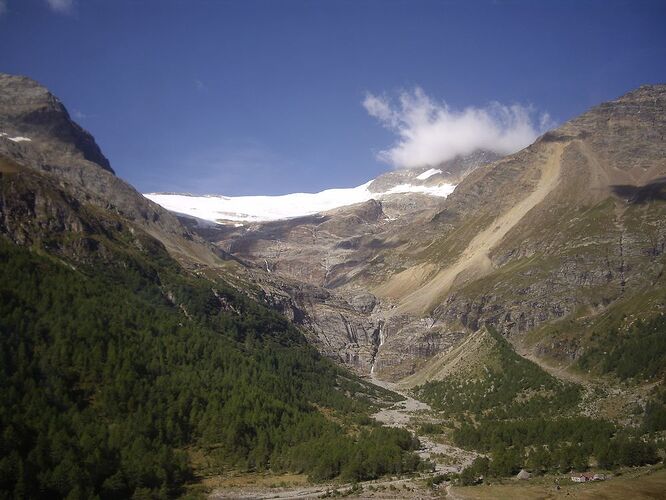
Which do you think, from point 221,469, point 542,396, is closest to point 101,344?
point 221,469

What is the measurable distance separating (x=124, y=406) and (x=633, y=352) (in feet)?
474

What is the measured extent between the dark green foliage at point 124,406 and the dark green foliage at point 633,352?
7412 cm

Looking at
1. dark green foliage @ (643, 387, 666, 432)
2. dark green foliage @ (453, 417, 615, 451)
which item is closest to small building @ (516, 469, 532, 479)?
dark green foliage @ (453, 417, 615, 451)

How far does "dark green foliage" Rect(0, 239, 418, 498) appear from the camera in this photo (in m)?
88.4

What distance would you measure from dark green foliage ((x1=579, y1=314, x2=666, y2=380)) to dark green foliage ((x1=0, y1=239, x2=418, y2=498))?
2918 inches

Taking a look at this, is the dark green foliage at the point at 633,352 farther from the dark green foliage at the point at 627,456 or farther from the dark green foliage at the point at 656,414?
the dark green foliage at the point at 627,456

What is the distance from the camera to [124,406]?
11875cm

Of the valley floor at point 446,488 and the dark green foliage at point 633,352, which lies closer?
the valley floor at point 446,488

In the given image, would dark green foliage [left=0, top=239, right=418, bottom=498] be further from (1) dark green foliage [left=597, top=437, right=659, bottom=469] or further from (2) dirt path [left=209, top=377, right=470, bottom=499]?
(1) dark green foliage [left=597, top=437, right=659, bottom=469]

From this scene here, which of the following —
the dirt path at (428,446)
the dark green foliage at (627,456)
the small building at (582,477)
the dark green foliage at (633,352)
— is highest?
the dark green foliage at (633,352)

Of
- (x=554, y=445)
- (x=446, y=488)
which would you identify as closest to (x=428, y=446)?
(x=554, y=445)

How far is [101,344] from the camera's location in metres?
132

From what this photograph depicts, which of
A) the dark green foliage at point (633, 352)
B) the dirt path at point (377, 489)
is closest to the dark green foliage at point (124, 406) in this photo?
the dirt path at point (377, 489)

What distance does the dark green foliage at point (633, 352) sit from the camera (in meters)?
162
